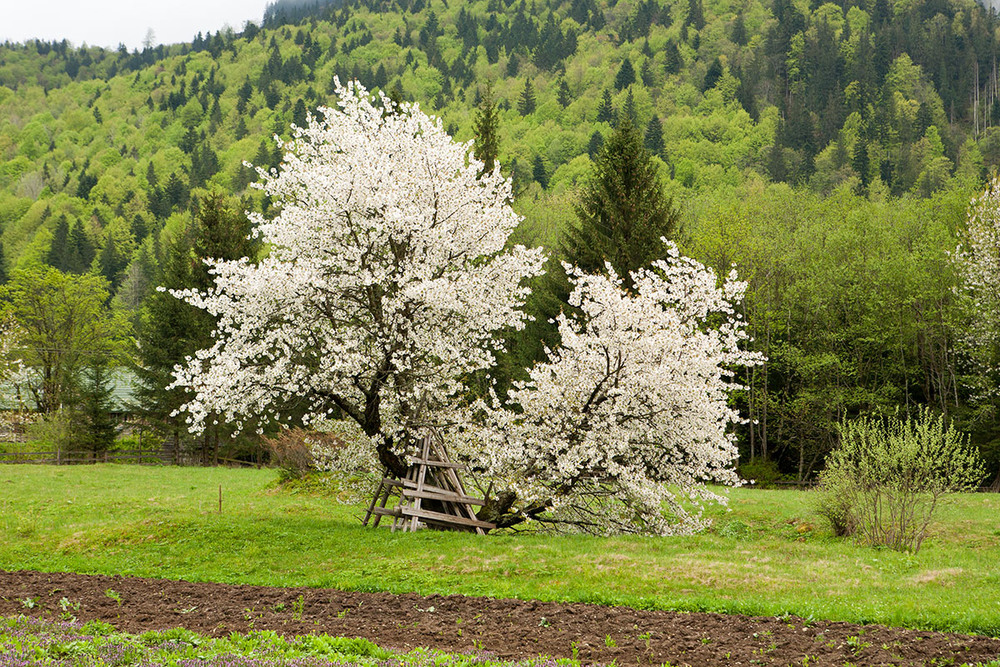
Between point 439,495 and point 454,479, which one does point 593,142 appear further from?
point 439,495

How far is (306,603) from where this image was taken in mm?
12070

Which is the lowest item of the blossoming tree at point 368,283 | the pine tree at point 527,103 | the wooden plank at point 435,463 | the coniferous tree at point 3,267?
the wooden plank at point 435,463

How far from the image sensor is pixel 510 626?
420 inches

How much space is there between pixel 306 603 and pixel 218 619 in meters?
1.36

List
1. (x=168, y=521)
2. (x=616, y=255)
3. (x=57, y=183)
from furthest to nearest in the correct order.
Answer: (x=57, y=183)
(x=616, y=255)
(x=168, y=521)

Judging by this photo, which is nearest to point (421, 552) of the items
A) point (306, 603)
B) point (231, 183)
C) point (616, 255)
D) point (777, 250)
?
point (306, 603)

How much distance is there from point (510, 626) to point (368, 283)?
8125 millimetres

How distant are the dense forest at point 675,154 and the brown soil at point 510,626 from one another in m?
9.77

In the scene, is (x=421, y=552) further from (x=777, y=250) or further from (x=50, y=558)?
(x=777, y=250)

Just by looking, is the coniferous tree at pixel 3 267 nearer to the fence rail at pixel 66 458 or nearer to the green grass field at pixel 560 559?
the fence rail at pixel 66 458

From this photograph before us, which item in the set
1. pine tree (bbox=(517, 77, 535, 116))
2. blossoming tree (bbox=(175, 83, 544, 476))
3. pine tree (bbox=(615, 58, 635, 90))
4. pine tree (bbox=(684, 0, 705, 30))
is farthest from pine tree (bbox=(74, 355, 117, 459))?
pine tree (bbox=(684, 0, 705, 30))

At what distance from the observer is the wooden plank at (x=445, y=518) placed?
17.6m

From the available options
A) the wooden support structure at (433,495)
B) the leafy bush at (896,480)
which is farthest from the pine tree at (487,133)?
the leafy bush at (896,480)

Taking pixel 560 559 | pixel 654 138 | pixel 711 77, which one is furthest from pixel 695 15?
pixel 560 559
